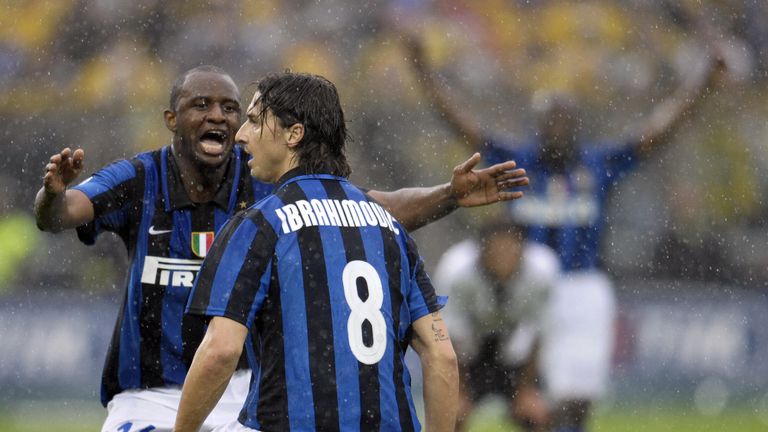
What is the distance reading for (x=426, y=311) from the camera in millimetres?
3291

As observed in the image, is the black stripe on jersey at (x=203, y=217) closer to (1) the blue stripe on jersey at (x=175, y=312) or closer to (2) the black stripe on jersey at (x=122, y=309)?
(1) the blue stripe on jersey at (x=175, y=312)

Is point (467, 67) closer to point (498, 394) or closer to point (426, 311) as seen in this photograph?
point (498, 394)

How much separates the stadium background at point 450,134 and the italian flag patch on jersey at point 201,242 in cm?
614

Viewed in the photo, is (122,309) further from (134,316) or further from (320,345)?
(320,345)

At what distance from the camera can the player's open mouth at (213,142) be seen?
432cm

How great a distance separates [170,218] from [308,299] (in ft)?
4.50

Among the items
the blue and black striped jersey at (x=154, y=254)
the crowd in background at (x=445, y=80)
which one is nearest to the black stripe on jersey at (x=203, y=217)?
the blue and black striped jersey at (x=154, y=254)

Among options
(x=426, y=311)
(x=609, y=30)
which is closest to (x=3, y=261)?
(x=609, y=30)

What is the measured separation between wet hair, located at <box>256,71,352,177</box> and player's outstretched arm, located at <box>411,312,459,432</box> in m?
0.48

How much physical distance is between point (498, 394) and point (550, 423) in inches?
14.7

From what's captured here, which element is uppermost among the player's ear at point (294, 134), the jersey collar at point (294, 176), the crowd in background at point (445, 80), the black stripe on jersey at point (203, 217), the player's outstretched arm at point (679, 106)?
the crowd in background at point (445, 80)

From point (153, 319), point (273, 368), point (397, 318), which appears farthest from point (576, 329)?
point (273, 368)

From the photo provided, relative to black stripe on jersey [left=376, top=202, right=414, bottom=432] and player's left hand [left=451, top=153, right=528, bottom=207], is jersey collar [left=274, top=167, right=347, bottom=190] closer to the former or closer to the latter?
black stripe on jersey [left=376, top=202, right=414, bottom=432]

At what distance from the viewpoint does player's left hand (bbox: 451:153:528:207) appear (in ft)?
14.0
